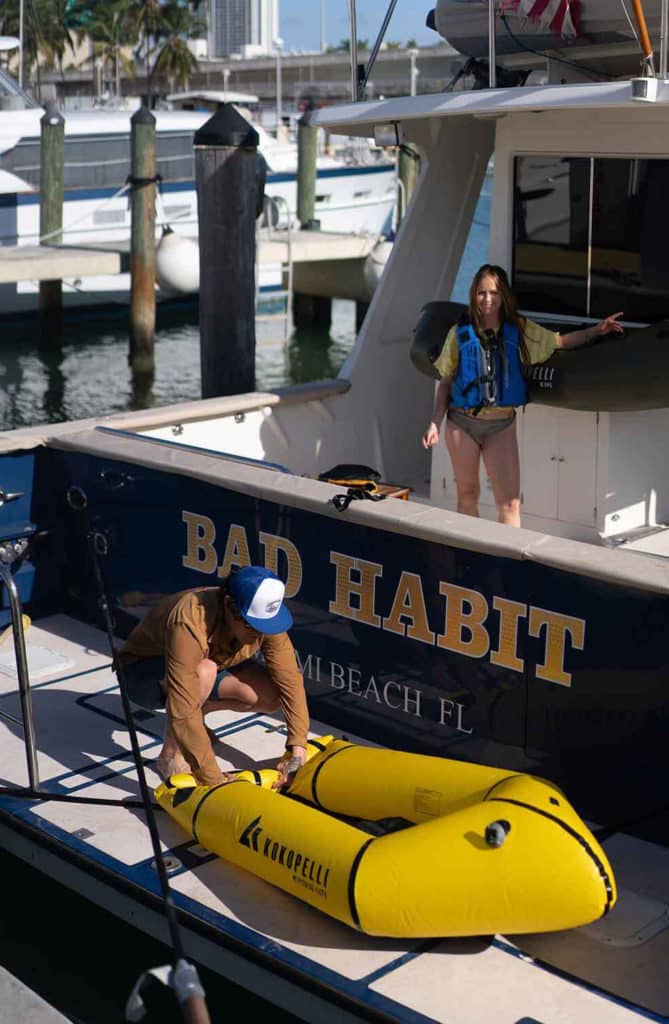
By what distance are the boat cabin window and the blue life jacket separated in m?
0.75

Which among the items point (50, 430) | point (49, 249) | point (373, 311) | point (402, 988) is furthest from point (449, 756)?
point (49, 249)

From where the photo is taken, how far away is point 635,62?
6.68m

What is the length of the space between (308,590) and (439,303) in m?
2.14

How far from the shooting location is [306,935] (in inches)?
159

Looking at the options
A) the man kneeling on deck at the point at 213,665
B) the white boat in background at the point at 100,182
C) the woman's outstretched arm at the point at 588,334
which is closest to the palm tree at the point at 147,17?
the white boat in background at the point at 100,182

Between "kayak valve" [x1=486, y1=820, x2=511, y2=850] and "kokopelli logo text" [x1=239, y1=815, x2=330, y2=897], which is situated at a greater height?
"kayak valve" [x1=486, y1=820, x2=511, y2=850]

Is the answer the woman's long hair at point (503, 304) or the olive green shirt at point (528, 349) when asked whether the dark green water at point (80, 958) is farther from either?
the woman's long hair at point (503, 304)

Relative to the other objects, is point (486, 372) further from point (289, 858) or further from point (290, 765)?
point (289, 858)

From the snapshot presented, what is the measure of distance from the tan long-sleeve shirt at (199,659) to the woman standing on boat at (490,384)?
1460 millimetres

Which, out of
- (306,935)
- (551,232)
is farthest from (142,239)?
(306,935)

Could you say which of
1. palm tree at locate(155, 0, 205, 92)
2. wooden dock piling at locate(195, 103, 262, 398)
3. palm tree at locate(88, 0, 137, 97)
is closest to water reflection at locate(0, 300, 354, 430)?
wooden dock piling at locate(195, 103, 262, 398)

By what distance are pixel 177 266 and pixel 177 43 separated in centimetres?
5630

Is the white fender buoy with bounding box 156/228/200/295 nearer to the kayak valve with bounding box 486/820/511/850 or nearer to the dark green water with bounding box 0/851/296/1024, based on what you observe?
the dark green water with bounding box 0/851/296/1024

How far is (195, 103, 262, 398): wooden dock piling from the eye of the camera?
24.0 feet
